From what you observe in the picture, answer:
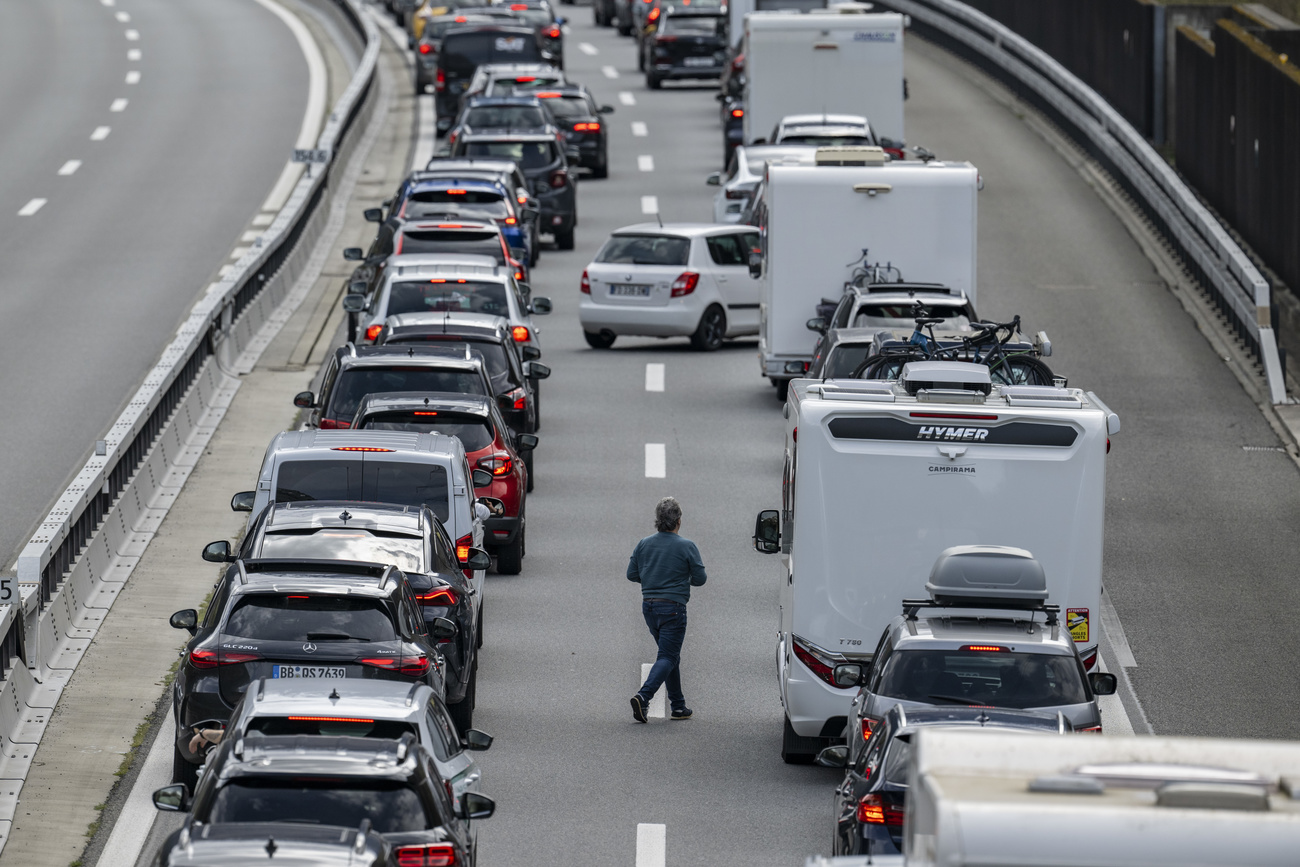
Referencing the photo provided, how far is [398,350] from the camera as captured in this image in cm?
2028

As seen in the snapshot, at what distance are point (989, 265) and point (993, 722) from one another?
82.2 ft

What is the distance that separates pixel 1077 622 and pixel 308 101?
41.8m

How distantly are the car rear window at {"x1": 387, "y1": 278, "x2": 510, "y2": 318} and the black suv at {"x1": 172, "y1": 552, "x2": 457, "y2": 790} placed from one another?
11.3 metres

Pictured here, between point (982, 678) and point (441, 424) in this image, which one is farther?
point (441, 424)

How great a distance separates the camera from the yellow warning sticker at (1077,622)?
46.3 ft

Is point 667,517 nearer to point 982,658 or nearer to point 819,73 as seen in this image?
point 982,658

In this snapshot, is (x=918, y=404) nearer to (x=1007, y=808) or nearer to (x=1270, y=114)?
(x=1007, y=808)

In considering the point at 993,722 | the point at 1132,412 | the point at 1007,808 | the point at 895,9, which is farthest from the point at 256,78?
the point at 1007,808

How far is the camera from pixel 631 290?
30312mm

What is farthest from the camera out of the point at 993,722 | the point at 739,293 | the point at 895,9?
the point at 895,9

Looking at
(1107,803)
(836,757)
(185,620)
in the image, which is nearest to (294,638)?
(185,620)

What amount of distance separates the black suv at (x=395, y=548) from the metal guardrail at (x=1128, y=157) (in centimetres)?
1491

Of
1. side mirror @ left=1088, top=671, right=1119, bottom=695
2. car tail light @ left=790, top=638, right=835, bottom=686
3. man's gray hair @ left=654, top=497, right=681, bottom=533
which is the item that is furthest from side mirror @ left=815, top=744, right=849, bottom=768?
man's gray hair @ left=654, top=497, right=681, bottom=533

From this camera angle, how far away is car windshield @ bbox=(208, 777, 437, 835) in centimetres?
963
